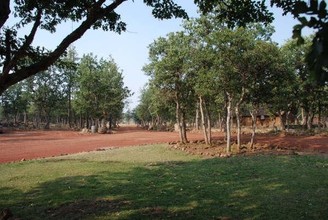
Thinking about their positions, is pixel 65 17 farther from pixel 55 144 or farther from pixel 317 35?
pixel 55 144

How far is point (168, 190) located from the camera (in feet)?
34.1

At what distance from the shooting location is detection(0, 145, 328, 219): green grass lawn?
8062 mm

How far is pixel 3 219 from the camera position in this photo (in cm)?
713

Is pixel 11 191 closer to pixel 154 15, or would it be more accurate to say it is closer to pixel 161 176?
pixel 161 176

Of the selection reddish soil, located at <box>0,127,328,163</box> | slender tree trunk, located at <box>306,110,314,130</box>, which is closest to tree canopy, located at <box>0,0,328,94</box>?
reddish soil, located at <box>0,127,328,163</box>

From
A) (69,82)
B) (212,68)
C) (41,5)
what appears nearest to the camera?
(41,5)

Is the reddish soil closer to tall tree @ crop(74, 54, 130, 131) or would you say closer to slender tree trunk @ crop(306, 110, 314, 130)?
slender tree trunk @ crop(306, 110, 314, 130)

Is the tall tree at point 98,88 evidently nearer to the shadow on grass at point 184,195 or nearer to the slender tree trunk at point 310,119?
the slender tree trunk at point 310,119

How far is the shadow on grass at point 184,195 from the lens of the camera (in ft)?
26.1

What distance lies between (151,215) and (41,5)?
16.5ft

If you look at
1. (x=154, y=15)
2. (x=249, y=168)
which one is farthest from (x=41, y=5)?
(x=249, y=168)

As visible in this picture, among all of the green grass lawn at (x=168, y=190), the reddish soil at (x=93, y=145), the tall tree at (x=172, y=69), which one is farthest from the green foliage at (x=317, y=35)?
the tall tree at (x=172, y=69)

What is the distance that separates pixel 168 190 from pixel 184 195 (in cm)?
85

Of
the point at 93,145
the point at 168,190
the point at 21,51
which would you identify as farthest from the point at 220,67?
the point at 21,51
